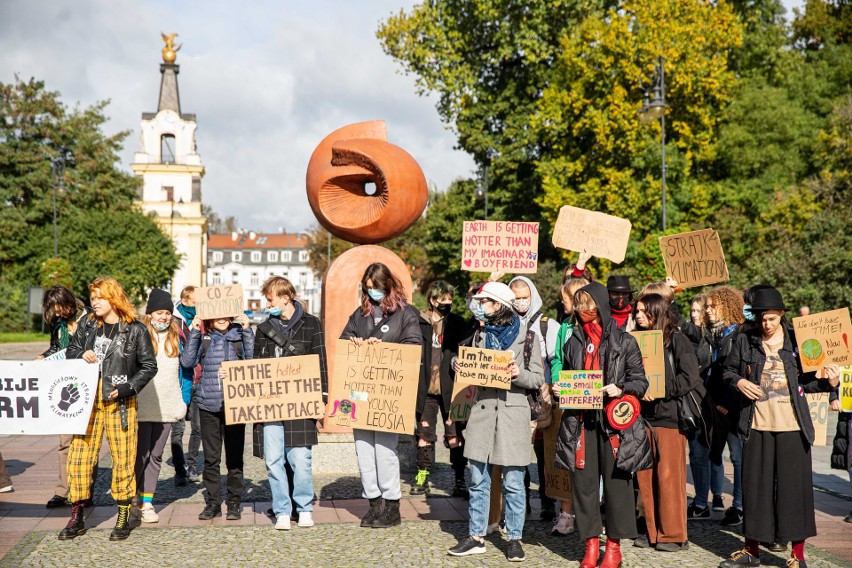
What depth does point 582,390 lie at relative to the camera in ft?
18.9

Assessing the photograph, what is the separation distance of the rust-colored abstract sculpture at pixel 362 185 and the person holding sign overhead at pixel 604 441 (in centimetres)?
467

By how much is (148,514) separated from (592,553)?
376cm

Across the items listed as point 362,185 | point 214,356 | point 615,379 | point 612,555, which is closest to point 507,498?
point 612,555

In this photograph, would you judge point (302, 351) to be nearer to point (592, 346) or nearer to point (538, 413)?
point (538, 413)

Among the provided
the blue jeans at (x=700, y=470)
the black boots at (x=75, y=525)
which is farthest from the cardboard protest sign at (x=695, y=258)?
the black boots at (x=75, y=525)

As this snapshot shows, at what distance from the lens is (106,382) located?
21.7 feet

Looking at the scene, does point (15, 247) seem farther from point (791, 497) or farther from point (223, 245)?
point (223, 245)

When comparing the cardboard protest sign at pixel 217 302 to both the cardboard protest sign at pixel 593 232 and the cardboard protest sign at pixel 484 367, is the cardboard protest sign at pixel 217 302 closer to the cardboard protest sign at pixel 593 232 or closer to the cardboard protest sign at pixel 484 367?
the cardboard protest sign at pixel 484 367

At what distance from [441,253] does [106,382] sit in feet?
113

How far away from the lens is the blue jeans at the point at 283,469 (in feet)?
22.7

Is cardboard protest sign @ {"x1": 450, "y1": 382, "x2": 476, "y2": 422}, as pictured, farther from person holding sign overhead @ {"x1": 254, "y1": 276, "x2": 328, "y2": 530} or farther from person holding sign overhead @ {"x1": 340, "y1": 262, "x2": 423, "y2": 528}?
person holding sign overhead @ {"x1": 254, "y1": 276, "x2": 328, "y2": 530}

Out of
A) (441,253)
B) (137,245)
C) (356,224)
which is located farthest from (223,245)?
(356,224)

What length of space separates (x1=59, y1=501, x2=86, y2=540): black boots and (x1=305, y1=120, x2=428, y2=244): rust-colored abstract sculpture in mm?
4778

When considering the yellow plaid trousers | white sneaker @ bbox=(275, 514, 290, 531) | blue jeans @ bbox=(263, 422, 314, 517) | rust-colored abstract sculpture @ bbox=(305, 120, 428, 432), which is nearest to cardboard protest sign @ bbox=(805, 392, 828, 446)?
blue jeans @ bbox=(263, 422, 314, 517)
